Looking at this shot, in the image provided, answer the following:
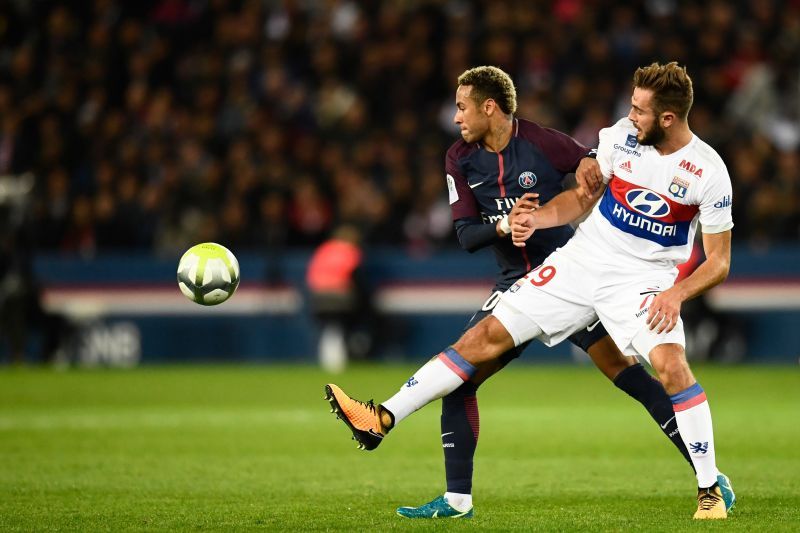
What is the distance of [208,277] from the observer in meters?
7.52

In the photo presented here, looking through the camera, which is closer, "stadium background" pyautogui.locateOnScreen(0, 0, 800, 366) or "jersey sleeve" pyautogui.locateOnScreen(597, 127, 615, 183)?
"jersey sleeve" pyautogui.locateOnScreen(597, 127, 615, 183)

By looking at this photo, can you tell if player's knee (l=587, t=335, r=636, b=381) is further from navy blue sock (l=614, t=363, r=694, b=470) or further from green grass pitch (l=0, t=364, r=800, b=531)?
green grass pitch (l=0, t=364, r=800, b=531)

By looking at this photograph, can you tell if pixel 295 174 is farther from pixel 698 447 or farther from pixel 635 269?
pixel 698 447

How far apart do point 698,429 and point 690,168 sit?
1.24 meters

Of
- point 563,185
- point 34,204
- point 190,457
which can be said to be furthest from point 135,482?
point 34,204

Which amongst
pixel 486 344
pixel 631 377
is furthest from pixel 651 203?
pixel 486 344

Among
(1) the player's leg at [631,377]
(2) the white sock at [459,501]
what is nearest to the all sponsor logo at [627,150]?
(1) the player's leg at [631,377]

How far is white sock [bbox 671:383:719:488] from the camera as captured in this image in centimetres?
636

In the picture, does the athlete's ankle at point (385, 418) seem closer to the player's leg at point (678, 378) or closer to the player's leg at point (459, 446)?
the player's leg at point (459, 446)

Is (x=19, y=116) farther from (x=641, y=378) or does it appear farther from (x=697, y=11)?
(x=641, y=378)

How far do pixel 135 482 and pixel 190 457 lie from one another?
1358mm

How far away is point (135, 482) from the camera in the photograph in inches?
320

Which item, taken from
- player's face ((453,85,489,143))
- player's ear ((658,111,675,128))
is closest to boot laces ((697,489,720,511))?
player's ear ((658,111,675,128))

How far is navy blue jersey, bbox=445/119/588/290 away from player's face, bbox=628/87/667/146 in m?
0.53
